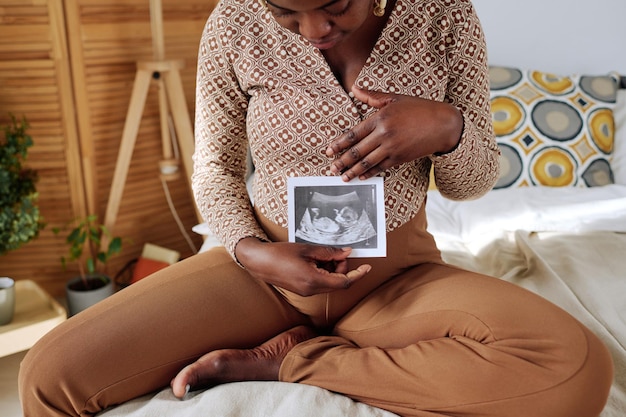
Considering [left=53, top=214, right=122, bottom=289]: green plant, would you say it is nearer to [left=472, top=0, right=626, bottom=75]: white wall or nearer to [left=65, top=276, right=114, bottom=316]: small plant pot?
[left=65, top=276, right=114, bottom=316]: small plant pot

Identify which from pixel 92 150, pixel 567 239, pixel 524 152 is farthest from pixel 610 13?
pixel 92 150

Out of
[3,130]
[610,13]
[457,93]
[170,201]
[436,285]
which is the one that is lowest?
[170,201]

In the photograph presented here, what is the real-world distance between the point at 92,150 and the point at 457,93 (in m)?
1.48

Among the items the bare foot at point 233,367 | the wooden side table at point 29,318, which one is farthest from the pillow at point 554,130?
the wooden side table at point 29,318

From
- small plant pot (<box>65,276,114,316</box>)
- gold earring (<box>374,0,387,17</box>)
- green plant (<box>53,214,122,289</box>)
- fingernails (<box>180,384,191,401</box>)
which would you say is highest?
gold earring (<box>374,0,387,17</box>)

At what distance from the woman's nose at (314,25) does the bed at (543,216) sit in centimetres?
55

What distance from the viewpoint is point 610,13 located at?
220cm

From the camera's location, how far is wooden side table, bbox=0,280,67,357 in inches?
70.2

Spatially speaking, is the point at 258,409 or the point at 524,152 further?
the point at 524,152

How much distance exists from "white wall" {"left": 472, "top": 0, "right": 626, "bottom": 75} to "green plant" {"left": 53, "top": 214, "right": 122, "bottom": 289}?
5.11 ft

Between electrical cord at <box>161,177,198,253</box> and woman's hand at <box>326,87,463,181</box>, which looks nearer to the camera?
woman's hand at <box>326,87,463,181</box>

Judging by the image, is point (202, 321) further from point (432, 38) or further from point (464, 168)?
point (432, 38)

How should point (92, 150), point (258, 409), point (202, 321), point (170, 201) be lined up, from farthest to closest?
point (170, 201) → point (92, 150) → point (202, 321) → point (258, 409)

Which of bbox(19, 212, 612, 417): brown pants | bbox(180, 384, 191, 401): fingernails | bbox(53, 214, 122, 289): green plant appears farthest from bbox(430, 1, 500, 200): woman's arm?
bbox(53, 214, 122, 289): green plant
